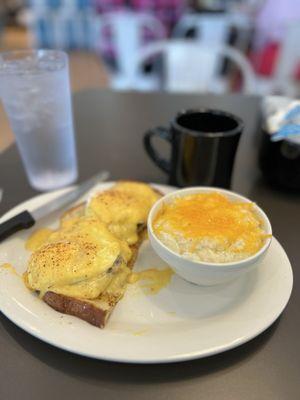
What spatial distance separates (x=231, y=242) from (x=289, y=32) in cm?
221

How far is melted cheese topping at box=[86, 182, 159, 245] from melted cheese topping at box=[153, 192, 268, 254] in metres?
0.08

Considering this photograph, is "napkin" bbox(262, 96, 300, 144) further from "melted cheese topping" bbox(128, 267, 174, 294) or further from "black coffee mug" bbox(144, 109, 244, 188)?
"melted cheese topping" bbox(128, 267, 174, 294)

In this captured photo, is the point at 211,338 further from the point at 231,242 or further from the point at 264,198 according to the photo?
the point at 264,198

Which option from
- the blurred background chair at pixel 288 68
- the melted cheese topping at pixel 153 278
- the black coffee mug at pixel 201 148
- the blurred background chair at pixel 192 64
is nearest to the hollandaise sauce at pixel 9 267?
the melted cheese topping at pixel 153 278

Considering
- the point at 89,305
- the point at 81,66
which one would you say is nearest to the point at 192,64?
the point at 89,305

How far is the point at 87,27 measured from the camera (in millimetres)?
5434

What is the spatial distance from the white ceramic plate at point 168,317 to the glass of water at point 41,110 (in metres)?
0.37

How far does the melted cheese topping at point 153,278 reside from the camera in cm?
71

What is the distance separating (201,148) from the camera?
2.92 ft

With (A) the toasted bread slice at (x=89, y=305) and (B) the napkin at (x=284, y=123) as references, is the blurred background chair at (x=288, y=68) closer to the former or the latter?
(B) the napkin at (x=284, y=123)

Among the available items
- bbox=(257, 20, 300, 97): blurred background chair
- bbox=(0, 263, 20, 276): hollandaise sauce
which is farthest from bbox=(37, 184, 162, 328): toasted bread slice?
bbox=(257, 20, 300, 97): blurred background chair

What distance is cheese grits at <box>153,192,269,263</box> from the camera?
2.13 ft

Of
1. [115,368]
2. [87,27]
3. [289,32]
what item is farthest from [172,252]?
[87,27]

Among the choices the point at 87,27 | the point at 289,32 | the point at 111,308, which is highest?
the point at 289,32
